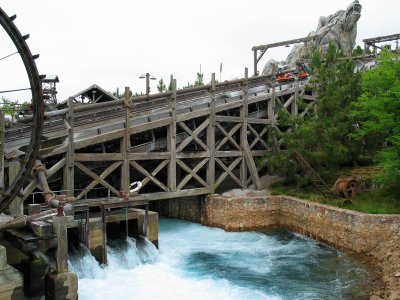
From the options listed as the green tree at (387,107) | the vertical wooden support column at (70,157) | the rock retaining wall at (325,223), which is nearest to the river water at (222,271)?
the rock retaining wall at (325,223)

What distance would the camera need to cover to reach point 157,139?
18172mm

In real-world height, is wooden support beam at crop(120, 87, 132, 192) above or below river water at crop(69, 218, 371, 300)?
above

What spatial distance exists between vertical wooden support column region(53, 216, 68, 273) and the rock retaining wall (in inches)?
304

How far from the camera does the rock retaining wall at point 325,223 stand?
12.5 m

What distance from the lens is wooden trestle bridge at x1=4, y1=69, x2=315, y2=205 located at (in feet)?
46.9

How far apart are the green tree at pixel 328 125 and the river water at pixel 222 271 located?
3.83 metres

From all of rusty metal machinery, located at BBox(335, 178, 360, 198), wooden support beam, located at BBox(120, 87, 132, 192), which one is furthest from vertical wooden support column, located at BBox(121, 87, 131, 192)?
rusty metal machinery, located at BBox(335, 178, 360, 198)

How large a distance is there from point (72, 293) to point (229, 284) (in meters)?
4.38

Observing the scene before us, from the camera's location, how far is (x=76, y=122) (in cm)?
1620

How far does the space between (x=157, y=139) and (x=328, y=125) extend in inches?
294

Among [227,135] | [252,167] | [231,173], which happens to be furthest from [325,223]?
[227,135]

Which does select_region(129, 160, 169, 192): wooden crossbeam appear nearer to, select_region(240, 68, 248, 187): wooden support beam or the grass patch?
select_region(240, 68, 248, 187): wooden support beam

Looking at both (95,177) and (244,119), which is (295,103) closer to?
(244,119)

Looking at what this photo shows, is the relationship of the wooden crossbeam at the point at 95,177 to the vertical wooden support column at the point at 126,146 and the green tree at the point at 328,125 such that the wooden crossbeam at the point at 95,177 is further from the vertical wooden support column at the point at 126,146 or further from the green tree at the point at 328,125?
the green tree at the point at 328,125
